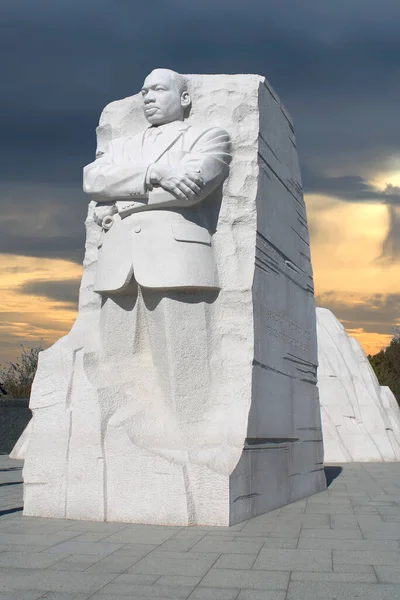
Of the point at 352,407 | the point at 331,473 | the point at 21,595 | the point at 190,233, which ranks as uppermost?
the point at 190,233

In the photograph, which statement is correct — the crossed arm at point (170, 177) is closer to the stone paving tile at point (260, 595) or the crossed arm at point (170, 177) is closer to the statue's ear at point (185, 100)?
the statue's ear at point (185, 100)

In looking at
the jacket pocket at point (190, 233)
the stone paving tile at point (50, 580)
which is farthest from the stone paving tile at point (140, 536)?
the jacket pocket at point (190, 233)

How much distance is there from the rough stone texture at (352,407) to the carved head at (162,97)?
7.75m

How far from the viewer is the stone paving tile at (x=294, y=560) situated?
405 cm

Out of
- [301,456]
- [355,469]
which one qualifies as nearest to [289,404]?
[301,456]

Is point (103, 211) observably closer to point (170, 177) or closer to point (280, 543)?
point (170, 177)

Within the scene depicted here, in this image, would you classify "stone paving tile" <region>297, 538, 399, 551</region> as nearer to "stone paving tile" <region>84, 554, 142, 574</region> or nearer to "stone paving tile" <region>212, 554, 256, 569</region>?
"stone paving tile" <region>212, 554, 256, 569</region>

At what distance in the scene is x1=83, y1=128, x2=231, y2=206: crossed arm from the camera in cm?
568

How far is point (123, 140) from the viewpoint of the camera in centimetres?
627

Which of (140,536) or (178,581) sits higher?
(140,536)

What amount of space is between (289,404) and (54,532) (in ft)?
8.56

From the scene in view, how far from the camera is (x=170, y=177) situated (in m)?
5.68

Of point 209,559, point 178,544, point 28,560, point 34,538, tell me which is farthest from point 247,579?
point 34,538

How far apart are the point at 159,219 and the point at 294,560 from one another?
277 centimetres
